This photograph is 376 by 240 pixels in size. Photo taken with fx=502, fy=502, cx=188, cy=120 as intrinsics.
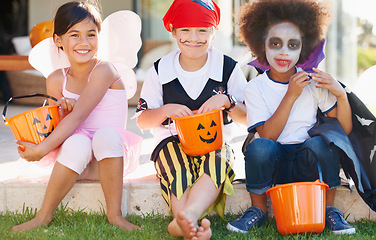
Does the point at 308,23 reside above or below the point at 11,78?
above

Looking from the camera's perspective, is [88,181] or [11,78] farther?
[11,78]

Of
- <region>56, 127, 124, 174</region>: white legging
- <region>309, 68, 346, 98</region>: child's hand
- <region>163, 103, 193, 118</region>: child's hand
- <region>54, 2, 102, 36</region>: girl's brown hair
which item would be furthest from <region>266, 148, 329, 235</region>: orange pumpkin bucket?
<region>54, 2, 102, 36</region>: girl's brown hair

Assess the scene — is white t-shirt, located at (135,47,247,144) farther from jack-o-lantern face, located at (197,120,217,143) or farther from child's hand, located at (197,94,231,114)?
jack-o-lantern face, located at (197,120,217,143)

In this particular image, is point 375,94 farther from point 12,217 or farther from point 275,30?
point 12,217

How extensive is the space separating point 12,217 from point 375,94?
2292 mm

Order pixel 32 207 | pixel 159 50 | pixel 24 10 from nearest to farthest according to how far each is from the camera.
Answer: pixel 32 207 → pixel 159 50 → pixel 24 10

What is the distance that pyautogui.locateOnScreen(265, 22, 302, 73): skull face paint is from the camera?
2.29 meters

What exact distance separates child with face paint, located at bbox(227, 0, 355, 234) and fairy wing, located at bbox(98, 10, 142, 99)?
0.67 m

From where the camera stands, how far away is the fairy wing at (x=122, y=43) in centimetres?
272

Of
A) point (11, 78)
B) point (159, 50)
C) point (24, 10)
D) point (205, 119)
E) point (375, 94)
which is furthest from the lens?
point (24, 10)

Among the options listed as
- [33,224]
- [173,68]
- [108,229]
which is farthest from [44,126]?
[173,68]

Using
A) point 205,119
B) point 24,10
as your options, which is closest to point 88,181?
point 205,119

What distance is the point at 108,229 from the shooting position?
2139mm

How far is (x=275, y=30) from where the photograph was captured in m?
2.32
